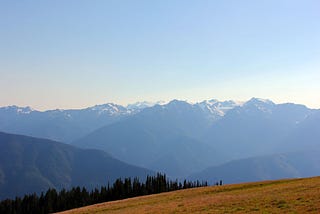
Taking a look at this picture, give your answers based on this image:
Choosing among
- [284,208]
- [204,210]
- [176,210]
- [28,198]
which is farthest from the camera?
[28,198]

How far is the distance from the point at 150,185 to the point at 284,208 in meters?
134

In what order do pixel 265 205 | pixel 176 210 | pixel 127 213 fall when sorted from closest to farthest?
pixel 265 205
pixel 176 210
pixel 127 213

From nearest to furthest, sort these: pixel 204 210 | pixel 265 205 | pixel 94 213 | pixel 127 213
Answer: pixel 265 205 → pixel 204 210 → pixel 127 213 → pixel 94 213

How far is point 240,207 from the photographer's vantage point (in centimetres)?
4031

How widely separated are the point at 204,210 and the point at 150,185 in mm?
126222

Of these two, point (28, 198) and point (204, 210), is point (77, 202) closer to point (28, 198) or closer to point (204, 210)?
point (28, 198)

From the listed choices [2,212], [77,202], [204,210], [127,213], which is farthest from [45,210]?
[204,210]

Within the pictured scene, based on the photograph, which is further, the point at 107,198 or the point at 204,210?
the point at 107,198

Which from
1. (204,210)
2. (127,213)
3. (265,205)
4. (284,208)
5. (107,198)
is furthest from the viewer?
(107,198)

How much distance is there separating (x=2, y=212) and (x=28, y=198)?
1382cm

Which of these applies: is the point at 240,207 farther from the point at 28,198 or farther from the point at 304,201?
the point at 28,198

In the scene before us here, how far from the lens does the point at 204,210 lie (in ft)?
139

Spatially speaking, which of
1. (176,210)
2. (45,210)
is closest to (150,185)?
(45,210)

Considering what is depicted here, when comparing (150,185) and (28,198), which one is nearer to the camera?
(150,185)
